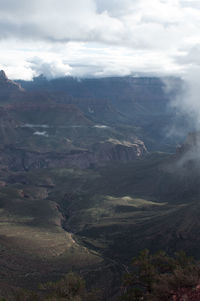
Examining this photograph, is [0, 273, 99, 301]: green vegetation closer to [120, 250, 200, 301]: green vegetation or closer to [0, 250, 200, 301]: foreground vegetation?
[0, 250, 200, 301]: foreground vegetation

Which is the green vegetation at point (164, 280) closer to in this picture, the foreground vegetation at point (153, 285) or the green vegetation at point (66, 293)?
the foreground vegetation at point (153, 285)

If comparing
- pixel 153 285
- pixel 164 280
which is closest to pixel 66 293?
pixel 153 285

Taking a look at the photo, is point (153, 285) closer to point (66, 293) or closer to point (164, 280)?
point (164, 280)

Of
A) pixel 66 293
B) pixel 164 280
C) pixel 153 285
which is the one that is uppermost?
pixel 164 280

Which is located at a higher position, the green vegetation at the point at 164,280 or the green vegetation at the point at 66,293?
the green vegetation at the point at 164,280

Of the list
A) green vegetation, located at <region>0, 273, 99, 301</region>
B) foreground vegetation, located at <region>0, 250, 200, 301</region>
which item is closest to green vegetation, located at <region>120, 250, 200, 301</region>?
foreground vegetation, located at <region>0, 250, 200, 301</region>

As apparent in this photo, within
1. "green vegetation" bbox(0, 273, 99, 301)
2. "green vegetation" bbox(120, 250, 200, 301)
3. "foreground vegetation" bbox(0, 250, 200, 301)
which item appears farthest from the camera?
"green vegetation" bbox(0, 273, 99, 301)

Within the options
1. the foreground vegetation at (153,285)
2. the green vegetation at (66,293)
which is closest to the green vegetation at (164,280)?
the foreground vegetation at (153,285)

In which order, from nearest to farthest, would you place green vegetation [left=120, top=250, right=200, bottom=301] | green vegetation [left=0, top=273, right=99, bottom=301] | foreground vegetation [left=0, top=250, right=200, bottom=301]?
green vegetation [left=120, top=250, right=200, bottom=301], foreground vegetation [left=0, top=250, right=200, bottom=301], green vegetation [left=0, top=273, right=99, bottom=301]

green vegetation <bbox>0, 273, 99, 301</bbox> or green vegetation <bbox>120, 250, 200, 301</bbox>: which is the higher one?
green vegetation <bbox>120, 250, 200, 301</bbox>

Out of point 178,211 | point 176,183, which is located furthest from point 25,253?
point 176,183

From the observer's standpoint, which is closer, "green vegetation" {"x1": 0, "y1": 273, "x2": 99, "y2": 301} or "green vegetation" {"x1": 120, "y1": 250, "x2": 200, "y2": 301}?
"green vegetation" {"x1": 120, "y1": 250, "x2": 200, "y2": 301}

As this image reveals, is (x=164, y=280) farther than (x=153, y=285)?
No

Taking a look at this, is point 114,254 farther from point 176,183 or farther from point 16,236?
point 176,183
